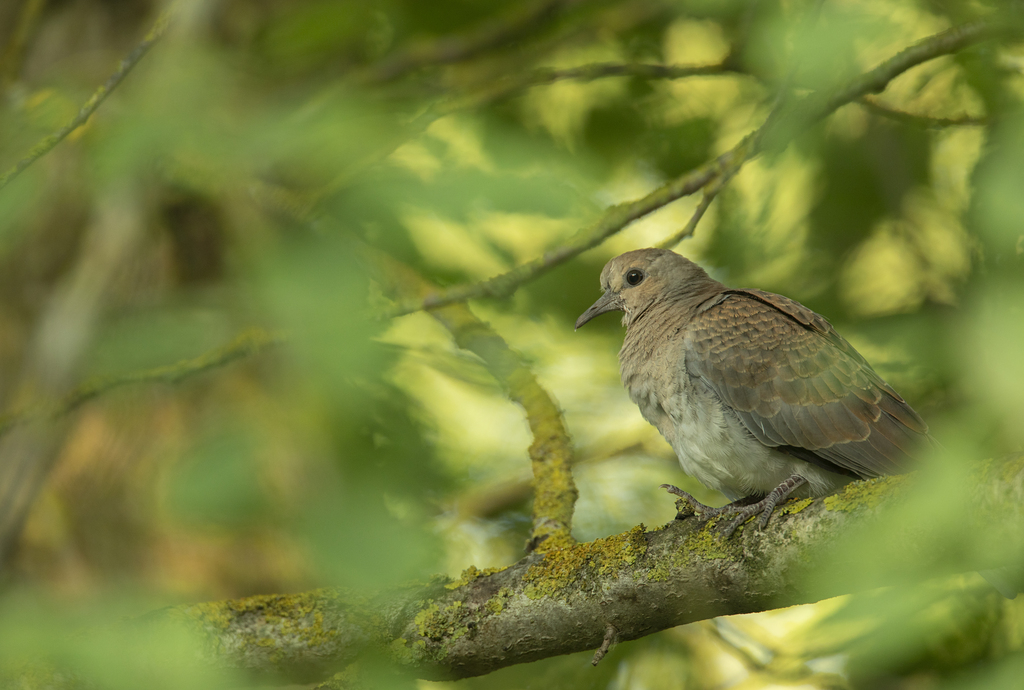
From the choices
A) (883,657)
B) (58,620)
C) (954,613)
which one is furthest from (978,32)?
(58,620)

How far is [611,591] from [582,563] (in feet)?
0.47

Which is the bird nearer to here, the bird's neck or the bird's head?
the bird's neck

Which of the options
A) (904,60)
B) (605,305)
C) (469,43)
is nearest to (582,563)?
(605,305)

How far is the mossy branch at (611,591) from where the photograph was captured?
5.45ft

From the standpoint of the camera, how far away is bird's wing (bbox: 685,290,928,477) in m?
3.06

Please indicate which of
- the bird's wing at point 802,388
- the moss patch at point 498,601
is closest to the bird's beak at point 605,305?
the bird's wing at point 802,388

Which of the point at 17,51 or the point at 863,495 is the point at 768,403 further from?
the point at 17,51

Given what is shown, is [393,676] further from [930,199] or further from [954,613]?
[930,199]

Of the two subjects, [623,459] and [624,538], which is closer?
[624,538]

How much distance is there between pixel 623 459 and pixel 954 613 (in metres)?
2.07

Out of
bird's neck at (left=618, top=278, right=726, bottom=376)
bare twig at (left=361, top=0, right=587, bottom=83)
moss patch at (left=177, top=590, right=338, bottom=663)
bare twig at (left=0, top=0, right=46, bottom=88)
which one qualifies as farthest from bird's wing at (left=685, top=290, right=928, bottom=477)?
bare twig at (left=0, top=0, right=46, bottom=88)

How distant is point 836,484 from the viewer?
10.5 feet

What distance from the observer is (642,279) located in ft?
13.5

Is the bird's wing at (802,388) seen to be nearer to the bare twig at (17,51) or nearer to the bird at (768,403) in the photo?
the bird at (768,403)
